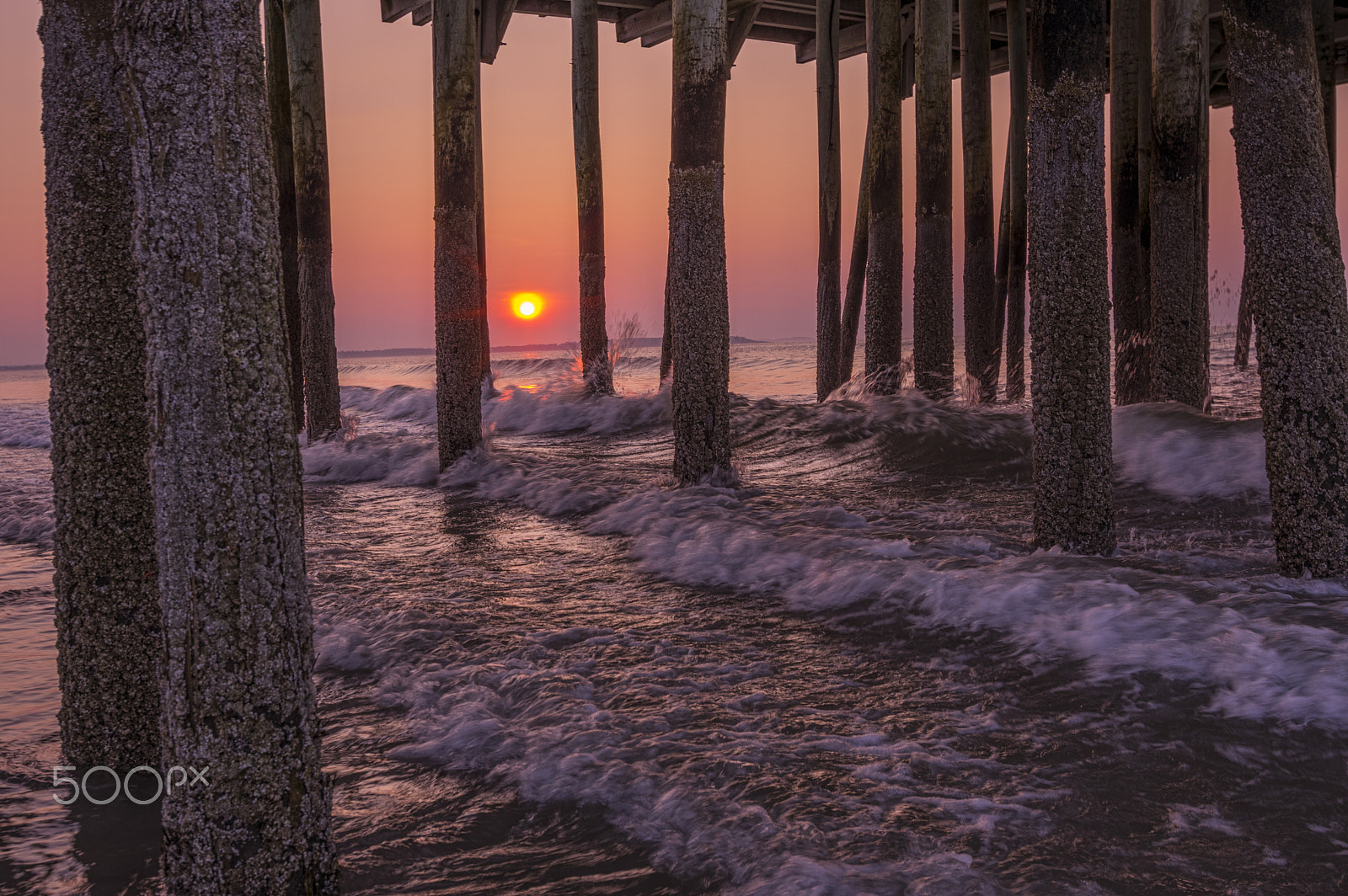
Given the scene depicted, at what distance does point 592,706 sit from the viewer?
11.8 feet

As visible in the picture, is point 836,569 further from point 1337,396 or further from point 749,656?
point 1337,396

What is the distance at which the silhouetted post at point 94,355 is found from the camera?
2602mm

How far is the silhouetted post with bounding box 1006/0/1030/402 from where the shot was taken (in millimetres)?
11344

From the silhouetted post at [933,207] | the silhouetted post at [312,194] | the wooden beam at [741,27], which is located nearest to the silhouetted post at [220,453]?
the silhouetted post at [933,207]

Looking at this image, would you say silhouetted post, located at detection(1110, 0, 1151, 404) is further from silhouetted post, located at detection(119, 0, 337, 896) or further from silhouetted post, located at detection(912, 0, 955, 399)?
silhouetted post, located at detection(119, 0, 337, 896)

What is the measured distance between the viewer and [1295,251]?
13.5 ft

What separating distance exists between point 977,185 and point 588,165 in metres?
4.64

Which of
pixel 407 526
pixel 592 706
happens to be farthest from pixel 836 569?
pixel 407 526

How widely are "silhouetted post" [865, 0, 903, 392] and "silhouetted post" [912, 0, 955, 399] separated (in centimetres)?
31

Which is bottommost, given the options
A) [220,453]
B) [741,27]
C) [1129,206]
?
[220,453]

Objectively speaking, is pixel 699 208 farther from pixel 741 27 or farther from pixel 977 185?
pixel 741 27

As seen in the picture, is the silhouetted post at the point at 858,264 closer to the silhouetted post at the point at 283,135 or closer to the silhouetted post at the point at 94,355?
the silhouetted post at the point at 283,135

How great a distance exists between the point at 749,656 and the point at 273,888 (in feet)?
7.90

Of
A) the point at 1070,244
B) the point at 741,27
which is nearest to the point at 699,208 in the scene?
the point at 1070,244
